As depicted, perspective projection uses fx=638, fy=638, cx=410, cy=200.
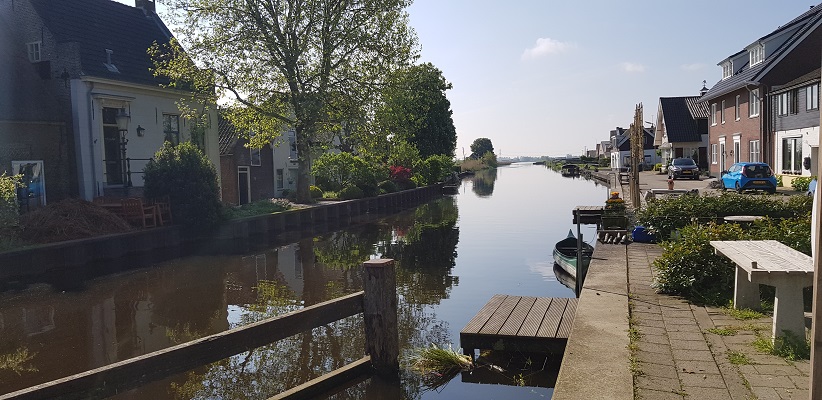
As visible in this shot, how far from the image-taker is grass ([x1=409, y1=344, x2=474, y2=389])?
7.36 metres

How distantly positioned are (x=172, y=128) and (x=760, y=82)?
29329 mm

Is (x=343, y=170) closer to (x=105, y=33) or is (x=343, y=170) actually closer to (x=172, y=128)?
(x=172, y=128)

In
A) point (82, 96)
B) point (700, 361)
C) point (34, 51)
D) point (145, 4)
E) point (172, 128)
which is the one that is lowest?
point (700, 361)

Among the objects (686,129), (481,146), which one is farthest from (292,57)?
(481,146)

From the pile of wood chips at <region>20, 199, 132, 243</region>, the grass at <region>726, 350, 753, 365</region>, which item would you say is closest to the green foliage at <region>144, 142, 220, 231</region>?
the pile of wood chips at <region>20, 199, 132, 243</region>

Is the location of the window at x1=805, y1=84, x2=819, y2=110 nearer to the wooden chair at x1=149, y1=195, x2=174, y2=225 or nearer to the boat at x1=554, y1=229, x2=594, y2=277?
the boat at x1=554, y1=229, x2=594, y2=277

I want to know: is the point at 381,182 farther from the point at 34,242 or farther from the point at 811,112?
the point at 34,242

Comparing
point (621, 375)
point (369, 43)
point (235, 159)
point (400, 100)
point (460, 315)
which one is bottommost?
point (460, 315)

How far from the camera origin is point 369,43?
1101 inches

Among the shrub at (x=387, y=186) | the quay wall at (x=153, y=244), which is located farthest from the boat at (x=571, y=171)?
the quay wall at (x=153, y=244)

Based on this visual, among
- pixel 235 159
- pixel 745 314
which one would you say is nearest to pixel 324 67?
pixel 235 159

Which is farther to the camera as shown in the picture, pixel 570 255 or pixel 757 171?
pixel 757 171

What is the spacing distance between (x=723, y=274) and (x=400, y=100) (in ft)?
73.9

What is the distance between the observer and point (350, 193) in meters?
34.7
